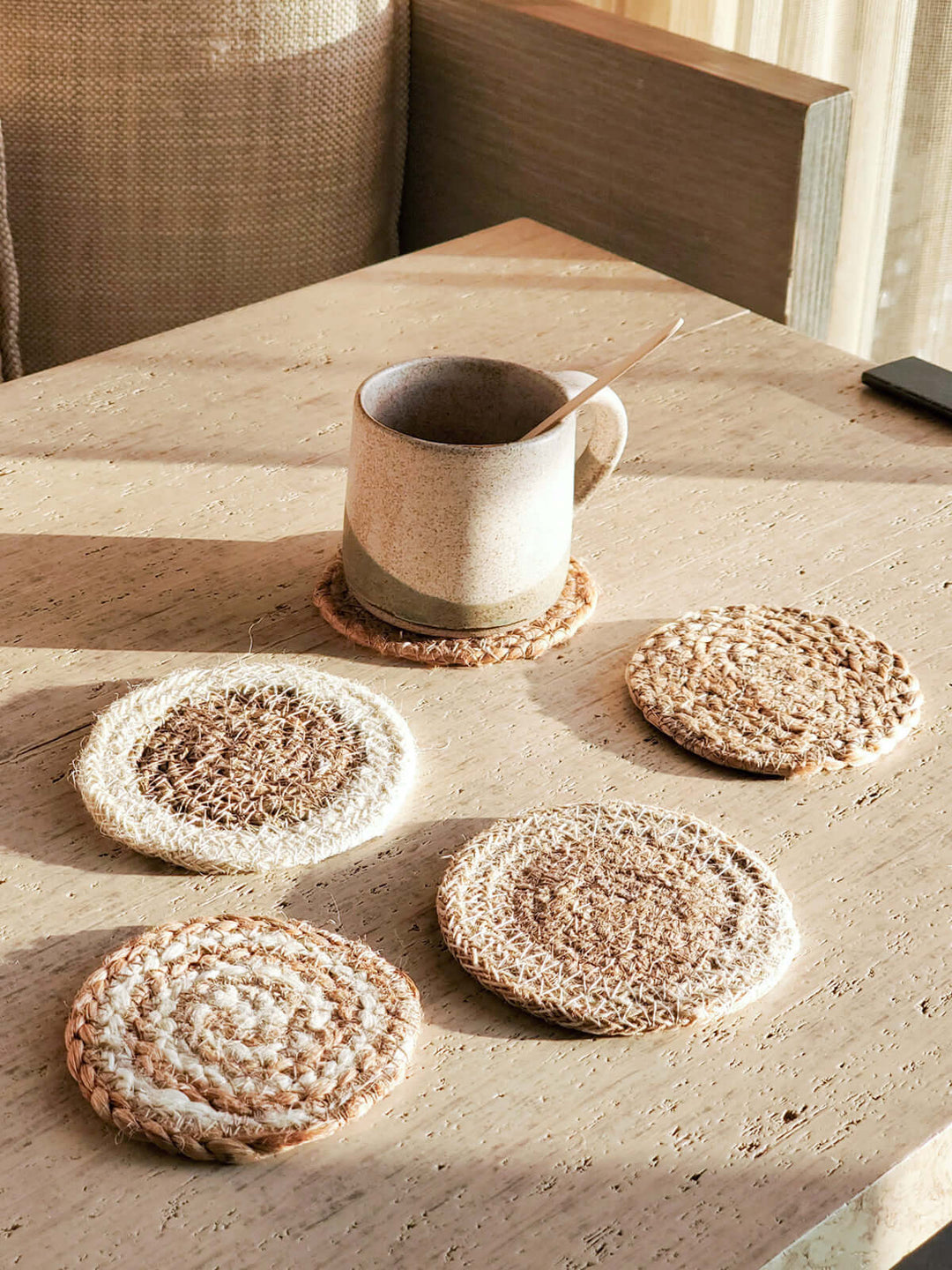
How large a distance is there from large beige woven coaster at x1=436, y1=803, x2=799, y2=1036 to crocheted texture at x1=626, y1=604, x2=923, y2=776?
7cm

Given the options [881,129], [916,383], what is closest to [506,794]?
[916,383]

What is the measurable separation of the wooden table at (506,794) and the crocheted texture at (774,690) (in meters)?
0.01

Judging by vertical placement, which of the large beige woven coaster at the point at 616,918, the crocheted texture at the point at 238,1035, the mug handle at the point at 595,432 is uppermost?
the mug handle at the point at 595,432

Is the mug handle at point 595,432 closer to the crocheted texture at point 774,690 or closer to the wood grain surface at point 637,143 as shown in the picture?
the crocheted texture at point 774,690

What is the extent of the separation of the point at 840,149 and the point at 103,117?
83 centimetres

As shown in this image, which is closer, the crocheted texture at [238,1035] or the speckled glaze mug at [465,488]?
the crocheted texture at [238,1035]

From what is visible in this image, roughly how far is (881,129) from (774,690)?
1.41 metres

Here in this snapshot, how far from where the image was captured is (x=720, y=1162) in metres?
0.51

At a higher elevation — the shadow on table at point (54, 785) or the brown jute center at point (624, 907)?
the brown jute center at point (624, 907)

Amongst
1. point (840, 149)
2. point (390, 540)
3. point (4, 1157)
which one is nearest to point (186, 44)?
point (840, 149)

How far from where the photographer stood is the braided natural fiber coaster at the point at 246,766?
0.63m

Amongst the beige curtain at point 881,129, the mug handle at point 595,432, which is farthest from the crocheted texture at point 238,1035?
the beige curtain at point 881,129

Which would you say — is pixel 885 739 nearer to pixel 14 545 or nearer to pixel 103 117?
pixel 14 545

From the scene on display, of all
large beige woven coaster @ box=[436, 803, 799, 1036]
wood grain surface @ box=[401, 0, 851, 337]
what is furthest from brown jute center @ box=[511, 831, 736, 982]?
wood grain surface @ box=[401, 0, 851, 337]
